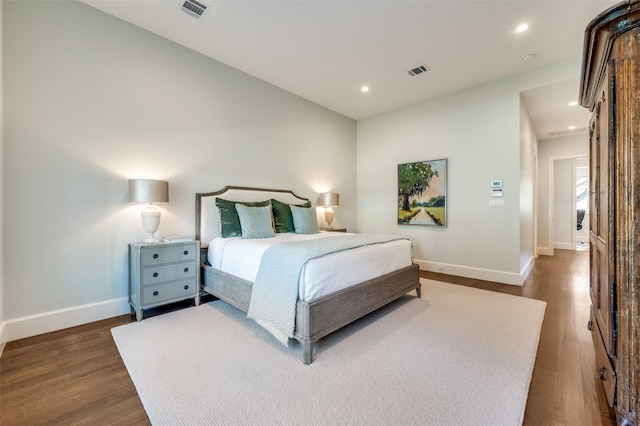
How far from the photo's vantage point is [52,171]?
245 cm

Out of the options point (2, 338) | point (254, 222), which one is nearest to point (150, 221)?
point (254, 222)

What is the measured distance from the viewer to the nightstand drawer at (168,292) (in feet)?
8.75

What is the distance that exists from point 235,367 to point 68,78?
3063 millimetres

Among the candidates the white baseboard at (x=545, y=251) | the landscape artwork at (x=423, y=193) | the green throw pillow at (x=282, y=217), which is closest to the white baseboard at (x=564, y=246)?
the white baseboard at (x=545, y=251)

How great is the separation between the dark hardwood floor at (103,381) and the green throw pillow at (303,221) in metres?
2.15

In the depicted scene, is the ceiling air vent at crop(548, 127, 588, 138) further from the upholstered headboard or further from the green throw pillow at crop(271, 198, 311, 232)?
the upholstered headboard

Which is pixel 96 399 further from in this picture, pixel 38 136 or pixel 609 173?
pixel 609 173

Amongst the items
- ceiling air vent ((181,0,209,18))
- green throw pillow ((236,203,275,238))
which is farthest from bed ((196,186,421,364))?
ceiling air vent ((181,0,209,18))

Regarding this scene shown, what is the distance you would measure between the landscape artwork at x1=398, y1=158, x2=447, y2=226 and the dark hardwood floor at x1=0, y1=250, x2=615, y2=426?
87.8 inches

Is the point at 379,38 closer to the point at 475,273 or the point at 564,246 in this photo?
the point at 475,273

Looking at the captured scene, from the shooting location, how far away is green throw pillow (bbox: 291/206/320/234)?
12.4 feet

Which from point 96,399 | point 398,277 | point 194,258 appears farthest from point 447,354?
point 194,258

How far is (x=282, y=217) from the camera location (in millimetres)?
3840

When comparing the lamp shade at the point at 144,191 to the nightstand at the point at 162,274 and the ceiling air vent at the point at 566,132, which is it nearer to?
the nightstand at the point at 162,274
